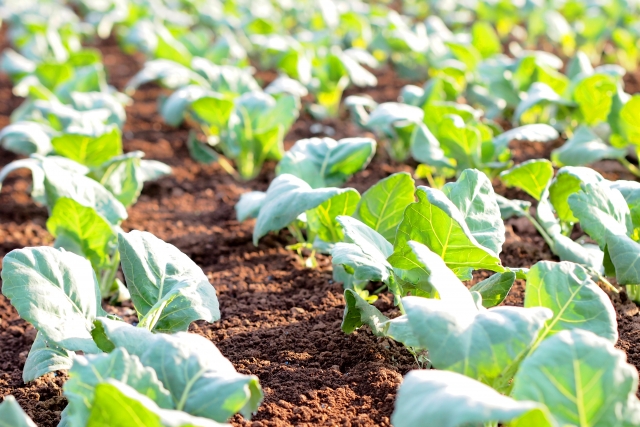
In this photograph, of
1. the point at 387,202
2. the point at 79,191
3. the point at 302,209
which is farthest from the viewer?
the point at 79,191

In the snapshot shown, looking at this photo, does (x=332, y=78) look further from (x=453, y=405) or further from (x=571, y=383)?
(x=453, y=405)

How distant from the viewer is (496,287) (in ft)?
6.43

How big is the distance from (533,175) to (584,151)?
0.65 m

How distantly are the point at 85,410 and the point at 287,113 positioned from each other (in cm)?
230

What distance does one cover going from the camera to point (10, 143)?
3242 mm

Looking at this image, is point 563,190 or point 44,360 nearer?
point 44,360

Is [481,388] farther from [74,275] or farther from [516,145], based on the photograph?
[516,145]

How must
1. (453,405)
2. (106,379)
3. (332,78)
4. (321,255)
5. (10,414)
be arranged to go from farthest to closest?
(332,78) → (321,255) → (106,379) → (10,414) → (453,405)

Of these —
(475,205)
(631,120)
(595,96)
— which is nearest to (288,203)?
(475,205)

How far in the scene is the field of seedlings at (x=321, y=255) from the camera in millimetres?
1393

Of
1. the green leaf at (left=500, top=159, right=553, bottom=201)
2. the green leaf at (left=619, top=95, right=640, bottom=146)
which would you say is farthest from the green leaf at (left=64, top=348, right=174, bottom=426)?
the green leaf at (left=619, top=95, right=640, bottom=146)

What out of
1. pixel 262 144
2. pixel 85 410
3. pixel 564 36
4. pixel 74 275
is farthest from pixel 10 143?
pixel 564 36

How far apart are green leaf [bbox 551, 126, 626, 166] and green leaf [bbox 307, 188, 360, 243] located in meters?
1.11

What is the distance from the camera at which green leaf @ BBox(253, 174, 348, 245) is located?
2.05 meters
